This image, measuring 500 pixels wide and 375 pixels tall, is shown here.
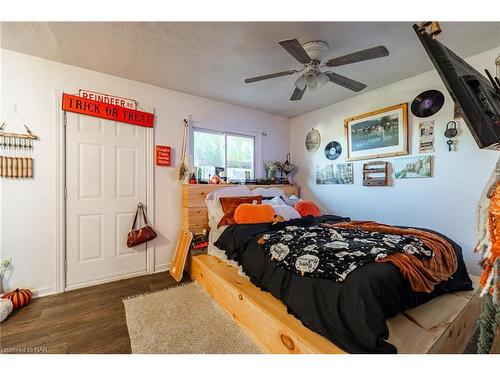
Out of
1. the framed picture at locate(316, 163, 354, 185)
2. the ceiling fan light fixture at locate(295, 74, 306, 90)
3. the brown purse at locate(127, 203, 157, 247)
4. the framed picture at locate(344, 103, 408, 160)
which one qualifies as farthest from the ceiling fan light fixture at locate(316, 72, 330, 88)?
the brown purse at locate(127, 203, 157, 247)

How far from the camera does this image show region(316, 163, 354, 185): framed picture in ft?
10.8

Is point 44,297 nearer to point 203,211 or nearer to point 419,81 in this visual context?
point 203,211

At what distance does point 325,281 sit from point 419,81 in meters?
2.73

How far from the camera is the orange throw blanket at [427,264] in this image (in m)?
1.28

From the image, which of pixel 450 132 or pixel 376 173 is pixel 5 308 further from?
pixel 450 132

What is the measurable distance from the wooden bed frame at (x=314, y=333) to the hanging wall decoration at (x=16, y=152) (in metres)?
2.16

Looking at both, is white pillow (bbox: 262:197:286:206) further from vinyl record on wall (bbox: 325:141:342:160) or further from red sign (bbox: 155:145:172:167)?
red sign (bbox: 155:145:172:167)

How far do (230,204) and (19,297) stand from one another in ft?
7.09

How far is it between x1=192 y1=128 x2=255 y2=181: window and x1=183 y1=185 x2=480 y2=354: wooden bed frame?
179cm

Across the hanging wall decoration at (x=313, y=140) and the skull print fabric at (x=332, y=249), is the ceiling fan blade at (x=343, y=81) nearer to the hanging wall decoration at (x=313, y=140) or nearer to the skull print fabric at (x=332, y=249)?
the skull print fabric at (x=332, y=249)

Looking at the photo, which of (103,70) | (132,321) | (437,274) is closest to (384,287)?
(437,274)

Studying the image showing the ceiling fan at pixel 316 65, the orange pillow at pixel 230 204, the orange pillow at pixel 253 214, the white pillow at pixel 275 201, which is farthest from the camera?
the white pillow at pixel 275 201

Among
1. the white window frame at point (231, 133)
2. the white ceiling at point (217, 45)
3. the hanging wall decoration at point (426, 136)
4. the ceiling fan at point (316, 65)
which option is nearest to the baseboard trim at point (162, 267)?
the white window frame at point (231, 133)
